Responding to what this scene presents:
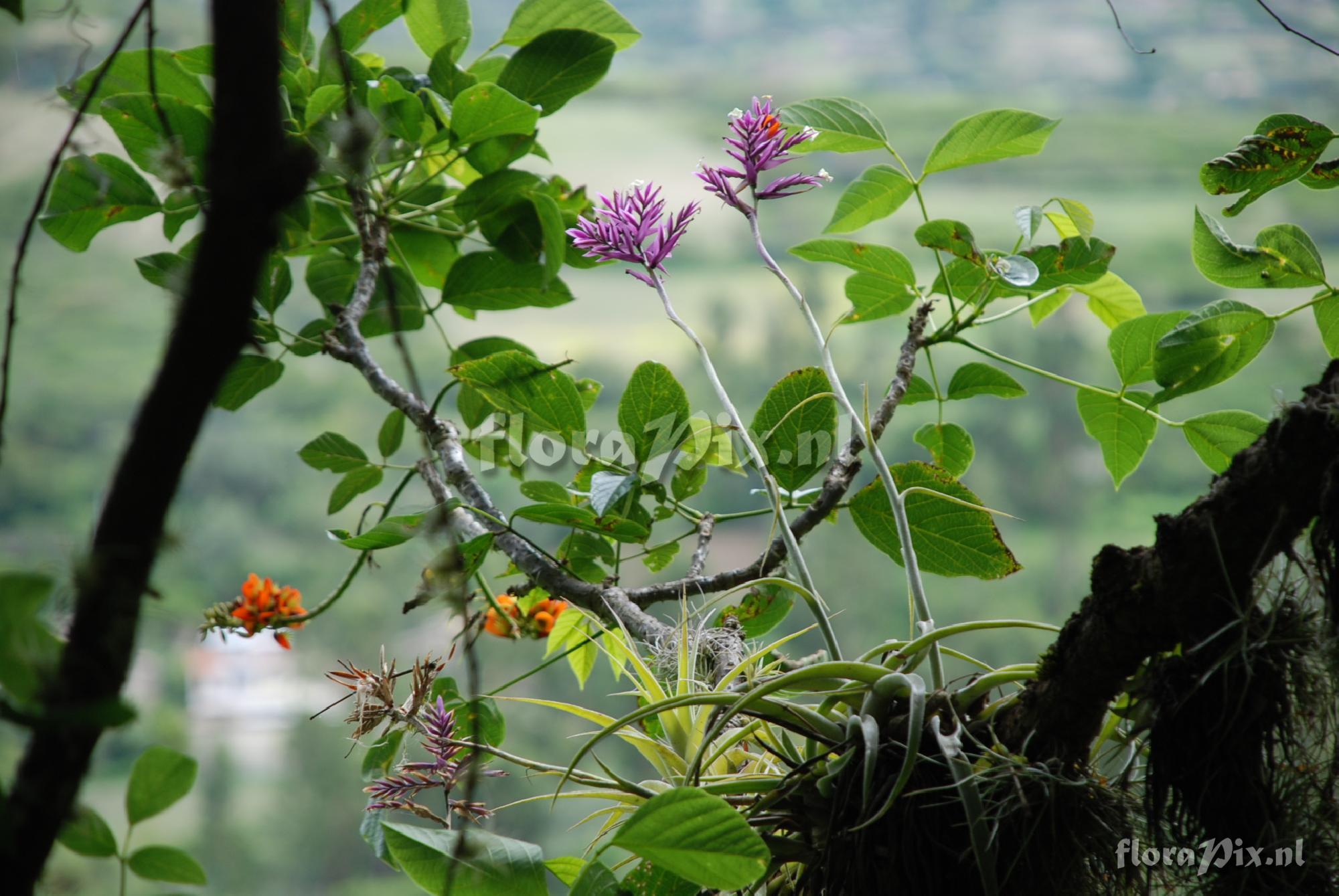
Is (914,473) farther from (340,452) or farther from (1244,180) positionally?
(340,452)

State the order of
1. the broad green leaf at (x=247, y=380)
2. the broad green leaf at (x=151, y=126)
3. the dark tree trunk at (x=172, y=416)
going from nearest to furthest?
the dark tree trunk at (x=172, y=416), the broad green leaf at (x=151, y=126), the broad green leaf at (x=247, y=380)

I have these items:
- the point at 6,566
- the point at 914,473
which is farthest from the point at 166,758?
the point at 914,473

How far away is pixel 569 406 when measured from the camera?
1.48ft

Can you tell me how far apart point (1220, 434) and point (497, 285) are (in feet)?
1.44

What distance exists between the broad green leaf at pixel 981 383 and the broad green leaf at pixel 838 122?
0.45ft

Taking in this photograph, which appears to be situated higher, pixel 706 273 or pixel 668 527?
pixel 706 273

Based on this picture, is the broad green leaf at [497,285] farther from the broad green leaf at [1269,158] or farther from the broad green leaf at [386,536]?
the broad green leaf at [1269,158]

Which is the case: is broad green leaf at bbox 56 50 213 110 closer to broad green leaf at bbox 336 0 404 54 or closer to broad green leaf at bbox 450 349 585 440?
broad green leaf at bbox 336 0 404 54

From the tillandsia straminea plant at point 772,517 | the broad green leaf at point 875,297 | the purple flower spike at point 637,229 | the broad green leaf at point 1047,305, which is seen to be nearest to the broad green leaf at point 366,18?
the tillandsia straminea plant at point 772,517

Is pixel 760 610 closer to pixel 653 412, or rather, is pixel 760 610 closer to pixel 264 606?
pixel 653 412

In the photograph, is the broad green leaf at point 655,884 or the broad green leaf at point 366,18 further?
the broad green leaf at point 366,18

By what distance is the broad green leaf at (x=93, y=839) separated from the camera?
225mm

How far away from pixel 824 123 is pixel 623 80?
9.02m

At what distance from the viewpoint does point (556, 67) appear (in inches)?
22.1
